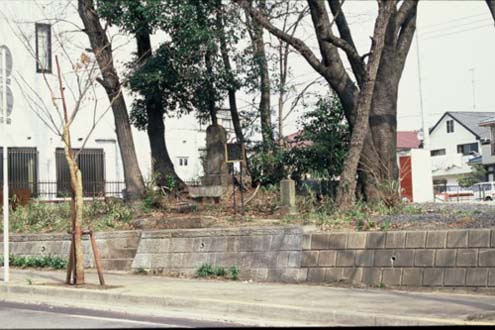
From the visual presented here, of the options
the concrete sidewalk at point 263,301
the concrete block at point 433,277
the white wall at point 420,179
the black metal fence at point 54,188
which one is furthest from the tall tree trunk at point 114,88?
the concrete block at point 433,277

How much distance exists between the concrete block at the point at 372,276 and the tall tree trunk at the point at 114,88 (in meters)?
8.96

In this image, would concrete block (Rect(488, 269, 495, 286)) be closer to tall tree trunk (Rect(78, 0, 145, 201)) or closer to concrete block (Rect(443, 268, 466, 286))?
concrete block (Rect(443, 268, 466, 286))

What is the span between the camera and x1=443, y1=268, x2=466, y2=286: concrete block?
1315cm

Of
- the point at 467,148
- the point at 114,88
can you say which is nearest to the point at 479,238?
the point at 114,88

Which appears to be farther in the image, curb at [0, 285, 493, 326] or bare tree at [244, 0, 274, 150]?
bare tree at [244, 0, 274, 150]

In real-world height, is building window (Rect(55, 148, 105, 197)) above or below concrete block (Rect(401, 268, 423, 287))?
above

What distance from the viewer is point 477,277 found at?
12992mm

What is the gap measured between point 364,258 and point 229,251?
310 cm

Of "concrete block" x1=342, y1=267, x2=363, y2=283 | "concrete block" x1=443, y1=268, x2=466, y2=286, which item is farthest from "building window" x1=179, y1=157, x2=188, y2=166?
"concrete block" x1=443, y1=268, x2=466, y2=286

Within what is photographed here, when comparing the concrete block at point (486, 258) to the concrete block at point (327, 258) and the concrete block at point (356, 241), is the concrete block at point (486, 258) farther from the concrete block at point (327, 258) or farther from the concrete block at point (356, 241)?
the concrete block at point (327, 258)

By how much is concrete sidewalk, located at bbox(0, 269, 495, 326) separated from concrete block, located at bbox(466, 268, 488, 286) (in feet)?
1.08

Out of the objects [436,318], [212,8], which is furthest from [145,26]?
[436,318]

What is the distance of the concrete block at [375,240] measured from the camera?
14289 millimetres

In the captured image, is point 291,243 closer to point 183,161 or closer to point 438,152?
point 183,161
